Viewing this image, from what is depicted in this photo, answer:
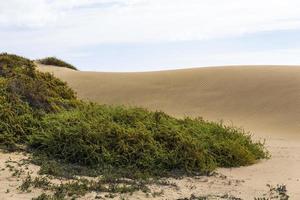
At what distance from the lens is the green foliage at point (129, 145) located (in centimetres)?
972

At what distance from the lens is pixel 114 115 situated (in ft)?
37.1

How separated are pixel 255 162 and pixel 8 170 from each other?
524 centimetres

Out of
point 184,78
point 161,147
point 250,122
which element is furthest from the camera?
point 184,78

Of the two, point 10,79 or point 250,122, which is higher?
point 10,79

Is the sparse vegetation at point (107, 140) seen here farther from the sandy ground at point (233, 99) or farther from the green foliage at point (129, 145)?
the sandy ground at point (233, 99)

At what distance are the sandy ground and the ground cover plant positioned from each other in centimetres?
50

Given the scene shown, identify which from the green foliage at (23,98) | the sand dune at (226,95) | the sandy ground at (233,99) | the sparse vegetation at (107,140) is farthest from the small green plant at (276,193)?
the green foliage at (23,98)

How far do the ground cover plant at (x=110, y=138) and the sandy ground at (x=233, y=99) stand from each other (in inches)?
19.6

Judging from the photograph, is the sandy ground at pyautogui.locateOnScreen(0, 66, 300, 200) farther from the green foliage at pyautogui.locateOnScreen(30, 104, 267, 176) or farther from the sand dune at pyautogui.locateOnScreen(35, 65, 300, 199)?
the green foliage at pyautogui.locateOnScreen(30, 104, 267, 176)

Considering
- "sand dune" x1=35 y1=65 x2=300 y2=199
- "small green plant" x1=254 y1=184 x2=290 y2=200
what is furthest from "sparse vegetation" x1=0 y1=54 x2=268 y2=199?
"sand dune" x1=35 y1=65 x2=300 y2=199

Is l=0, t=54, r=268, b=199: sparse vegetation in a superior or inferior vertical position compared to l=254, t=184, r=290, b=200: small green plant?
superior

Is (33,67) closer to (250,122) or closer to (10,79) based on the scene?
(10,79)

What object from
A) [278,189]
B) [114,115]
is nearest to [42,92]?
[114,115]

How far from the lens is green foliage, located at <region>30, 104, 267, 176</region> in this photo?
972cm
